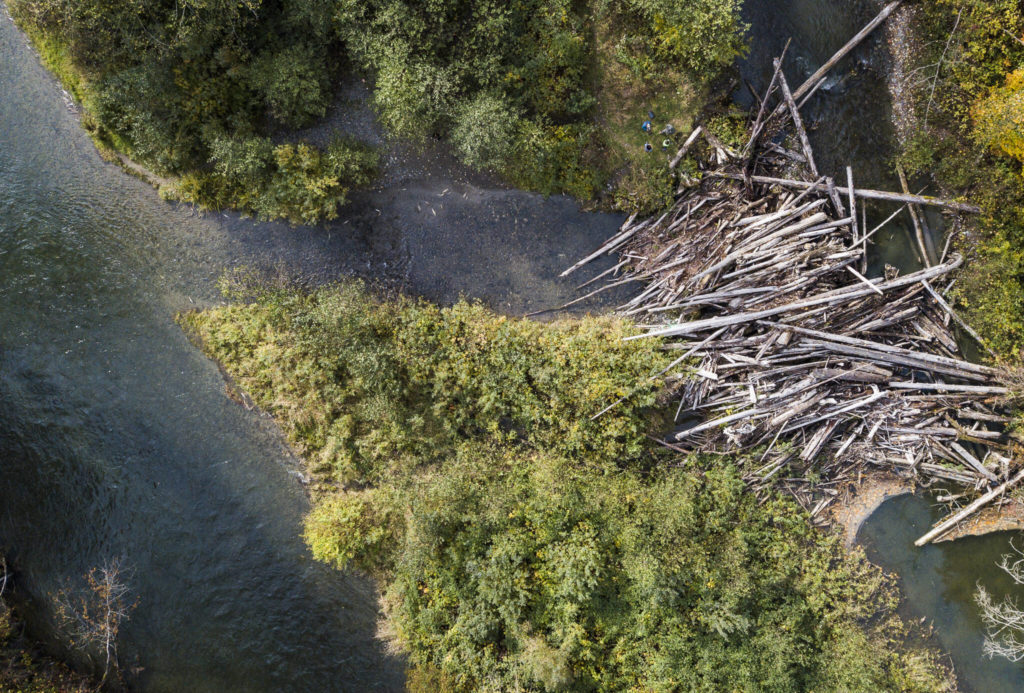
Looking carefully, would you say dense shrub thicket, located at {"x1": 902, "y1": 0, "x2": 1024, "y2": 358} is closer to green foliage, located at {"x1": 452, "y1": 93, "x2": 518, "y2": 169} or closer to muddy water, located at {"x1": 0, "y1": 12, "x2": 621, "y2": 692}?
muddy water, located at {"x1": 0, "y1": 12, "x2": 621, "y2": 692}

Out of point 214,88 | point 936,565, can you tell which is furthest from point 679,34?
point 936,565

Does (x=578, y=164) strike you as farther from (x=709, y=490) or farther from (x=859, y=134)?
(x=709, y=490)

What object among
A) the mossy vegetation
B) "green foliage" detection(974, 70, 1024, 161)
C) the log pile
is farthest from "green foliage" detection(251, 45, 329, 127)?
"green foliage" detection(974, 70, 1024, 161)

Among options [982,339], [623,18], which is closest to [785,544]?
[982,339]

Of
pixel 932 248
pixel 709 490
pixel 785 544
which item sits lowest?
pixel 785 544

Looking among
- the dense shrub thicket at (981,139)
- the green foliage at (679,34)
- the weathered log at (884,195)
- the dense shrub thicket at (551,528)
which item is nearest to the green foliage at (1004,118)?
the dense shrub thicket at (981,139)

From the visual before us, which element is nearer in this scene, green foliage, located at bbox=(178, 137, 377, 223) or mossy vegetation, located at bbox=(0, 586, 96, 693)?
green foliage, located at bbox=(178, 137, 377, 223)
